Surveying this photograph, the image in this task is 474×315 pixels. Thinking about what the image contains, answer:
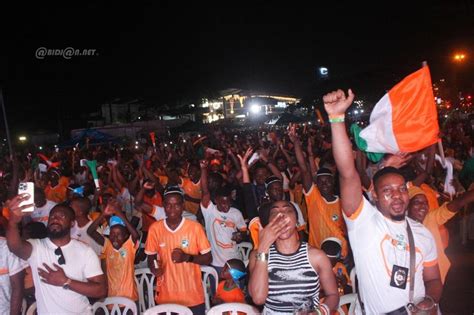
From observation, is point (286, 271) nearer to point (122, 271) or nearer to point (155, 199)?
point (122, 271)

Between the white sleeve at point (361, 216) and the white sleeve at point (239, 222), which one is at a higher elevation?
the white sleeve at point (361, 216)

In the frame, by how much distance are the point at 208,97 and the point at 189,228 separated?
62000 millimetres

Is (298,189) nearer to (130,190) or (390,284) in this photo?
(130,190)

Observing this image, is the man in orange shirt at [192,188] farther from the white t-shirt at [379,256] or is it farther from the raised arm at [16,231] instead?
the white t-shirt at [379,256]

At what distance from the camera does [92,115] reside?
51156 mm

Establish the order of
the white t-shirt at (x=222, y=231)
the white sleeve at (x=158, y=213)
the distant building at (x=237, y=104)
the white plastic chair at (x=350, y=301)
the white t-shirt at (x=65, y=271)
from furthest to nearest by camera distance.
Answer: the distant building at (x=237, y=104) < the white sleeve at (x=158, y=213) < the white t-shirt at (x=222, y=231) < the white plastic chair at (x=350, y=301) < the white t-shirt at (x=65, y=271)

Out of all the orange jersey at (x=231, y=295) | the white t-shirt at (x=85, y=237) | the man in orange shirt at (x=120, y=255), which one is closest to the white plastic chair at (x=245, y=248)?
the man in orange shirt at (x=120, y=255)

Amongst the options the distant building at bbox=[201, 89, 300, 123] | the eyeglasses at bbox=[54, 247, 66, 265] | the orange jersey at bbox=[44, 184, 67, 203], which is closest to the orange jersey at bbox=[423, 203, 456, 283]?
the eyeglasses at bbox=[54, 247, 66, 265]

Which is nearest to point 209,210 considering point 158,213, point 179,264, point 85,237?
point 158,213

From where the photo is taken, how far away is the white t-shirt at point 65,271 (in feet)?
12.4

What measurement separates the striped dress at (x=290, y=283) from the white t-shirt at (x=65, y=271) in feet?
5.50

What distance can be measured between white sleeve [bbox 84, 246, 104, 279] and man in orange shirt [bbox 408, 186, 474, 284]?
124 inches

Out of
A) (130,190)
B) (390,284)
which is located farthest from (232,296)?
(130,190)

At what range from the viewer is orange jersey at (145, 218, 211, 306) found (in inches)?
177
